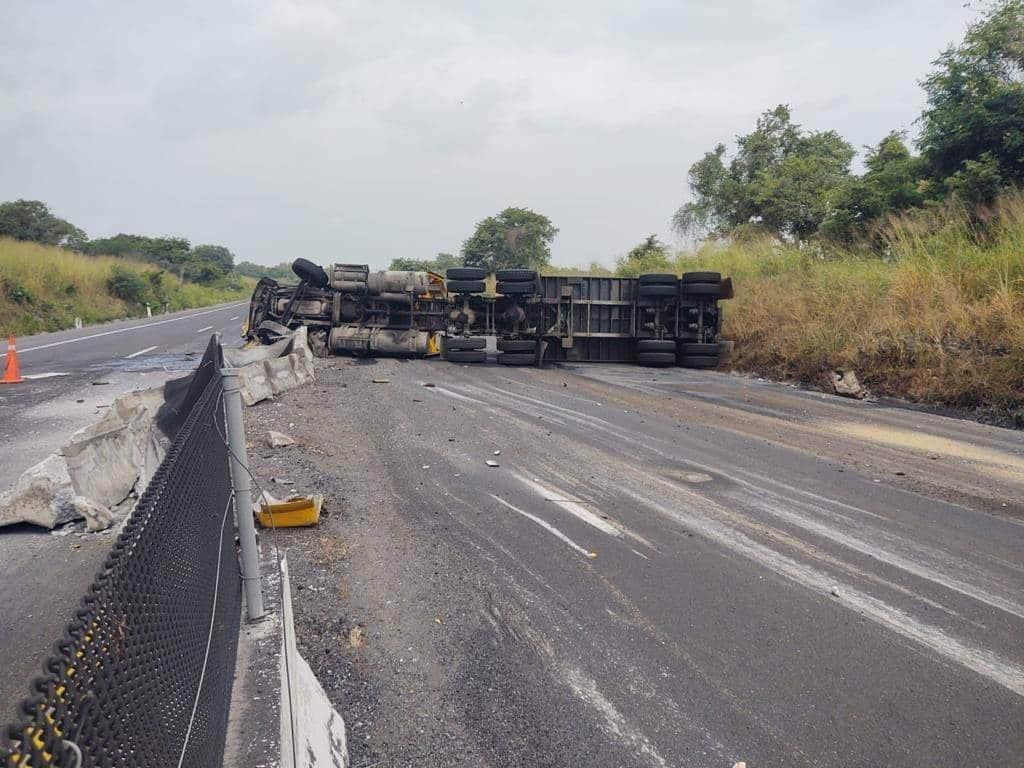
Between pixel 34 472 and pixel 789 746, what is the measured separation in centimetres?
574

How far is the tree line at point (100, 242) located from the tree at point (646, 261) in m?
36.5

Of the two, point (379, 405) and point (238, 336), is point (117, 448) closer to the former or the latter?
point (379, 405)

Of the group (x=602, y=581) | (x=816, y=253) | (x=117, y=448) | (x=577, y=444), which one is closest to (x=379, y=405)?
(x=577, y=444)

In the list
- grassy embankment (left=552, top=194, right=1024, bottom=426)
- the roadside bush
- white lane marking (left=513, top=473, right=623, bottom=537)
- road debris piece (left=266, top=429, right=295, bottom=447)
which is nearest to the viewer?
white lane marking (left=513, top=473, right=623, bottom=537)

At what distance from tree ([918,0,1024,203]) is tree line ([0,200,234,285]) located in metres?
45.9

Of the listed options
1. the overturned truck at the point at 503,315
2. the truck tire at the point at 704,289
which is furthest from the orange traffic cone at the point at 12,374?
the truck tire at the point at 704,289

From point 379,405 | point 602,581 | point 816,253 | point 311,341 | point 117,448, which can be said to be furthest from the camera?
point 816,253

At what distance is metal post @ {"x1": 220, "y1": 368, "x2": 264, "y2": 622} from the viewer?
121 inches

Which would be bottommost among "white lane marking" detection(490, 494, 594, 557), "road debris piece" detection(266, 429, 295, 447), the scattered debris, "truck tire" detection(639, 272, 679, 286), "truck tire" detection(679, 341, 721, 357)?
"white lane marking" detection(490, 494, 594, 557)

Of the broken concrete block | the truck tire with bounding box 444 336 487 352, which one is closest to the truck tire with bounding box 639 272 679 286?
the truck tire with bounding box 444 336 487 352

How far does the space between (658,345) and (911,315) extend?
5036 millimetres

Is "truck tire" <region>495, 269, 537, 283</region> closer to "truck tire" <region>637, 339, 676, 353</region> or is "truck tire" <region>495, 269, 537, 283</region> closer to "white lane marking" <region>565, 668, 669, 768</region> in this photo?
"truck tire" <region>637, 339, 676, 353</region>

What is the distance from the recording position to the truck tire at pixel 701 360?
1498cm

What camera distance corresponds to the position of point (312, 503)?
5.35 meters
